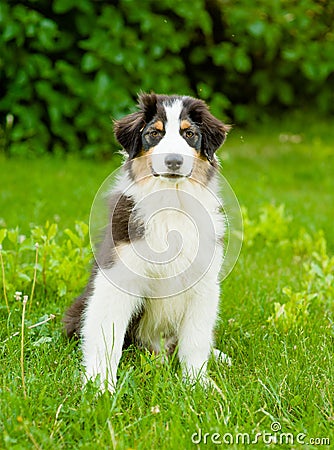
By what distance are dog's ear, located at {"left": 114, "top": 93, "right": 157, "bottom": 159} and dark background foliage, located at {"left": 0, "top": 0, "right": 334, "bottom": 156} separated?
4703 mm

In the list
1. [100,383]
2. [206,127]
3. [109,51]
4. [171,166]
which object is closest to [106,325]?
[100,383]

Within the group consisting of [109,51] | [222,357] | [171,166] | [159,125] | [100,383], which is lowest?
[109,51]

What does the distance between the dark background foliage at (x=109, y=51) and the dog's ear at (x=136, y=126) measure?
470cm

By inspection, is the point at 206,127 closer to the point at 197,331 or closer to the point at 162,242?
the point at 162,242

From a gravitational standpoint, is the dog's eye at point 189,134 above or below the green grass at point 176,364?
above

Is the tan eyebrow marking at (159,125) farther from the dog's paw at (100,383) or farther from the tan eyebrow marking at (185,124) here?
the dog's paw at (100,383)

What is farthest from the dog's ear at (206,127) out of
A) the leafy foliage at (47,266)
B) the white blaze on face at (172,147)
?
the leafy foliage at (47,266)

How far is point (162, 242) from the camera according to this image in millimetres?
3453

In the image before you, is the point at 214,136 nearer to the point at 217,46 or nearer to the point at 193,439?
the point at 193,439

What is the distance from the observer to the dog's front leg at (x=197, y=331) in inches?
140

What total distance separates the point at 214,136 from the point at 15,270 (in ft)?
5.04

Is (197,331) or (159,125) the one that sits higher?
(159,125)

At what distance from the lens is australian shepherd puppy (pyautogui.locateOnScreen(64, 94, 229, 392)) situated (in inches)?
133

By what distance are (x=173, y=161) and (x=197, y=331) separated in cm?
89
